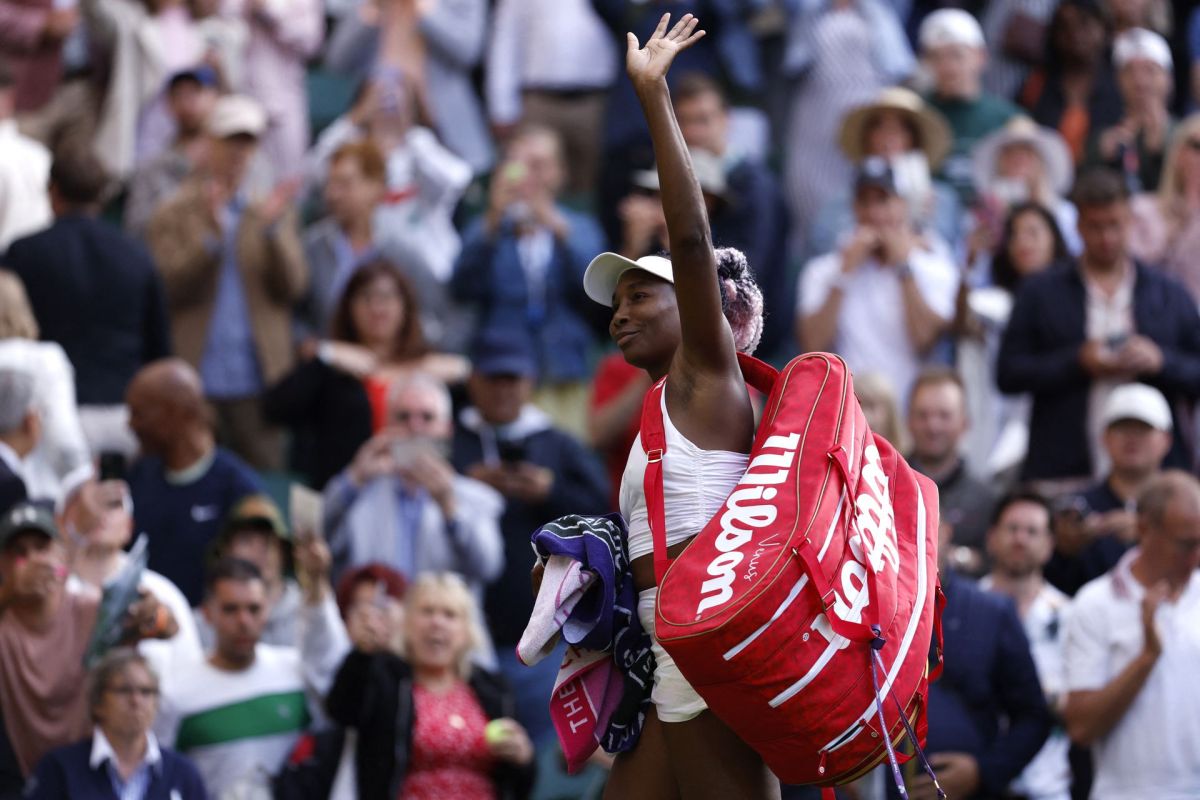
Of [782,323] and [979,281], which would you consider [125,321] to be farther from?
[979,281]

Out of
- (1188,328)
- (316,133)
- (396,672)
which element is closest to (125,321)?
(396,672)

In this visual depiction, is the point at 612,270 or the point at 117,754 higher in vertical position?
the point at 612,270

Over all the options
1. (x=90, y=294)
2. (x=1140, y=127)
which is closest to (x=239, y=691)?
(x=90, y=294)

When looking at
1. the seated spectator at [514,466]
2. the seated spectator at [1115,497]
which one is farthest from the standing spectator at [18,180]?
the seated spectator at [1115,497]

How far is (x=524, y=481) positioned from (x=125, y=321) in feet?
6.46

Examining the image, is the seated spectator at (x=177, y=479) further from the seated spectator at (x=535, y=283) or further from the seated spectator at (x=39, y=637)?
the seated spectator at (x=535, y=283)

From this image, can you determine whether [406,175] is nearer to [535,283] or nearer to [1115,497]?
[535,283]

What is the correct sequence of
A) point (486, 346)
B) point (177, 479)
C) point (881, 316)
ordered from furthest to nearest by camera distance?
1. point (881, 316)
2. point (486, 346)
3. point (177, 479)

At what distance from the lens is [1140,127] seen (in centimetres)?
1333

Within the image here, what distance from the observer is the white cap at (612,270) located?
546 cm

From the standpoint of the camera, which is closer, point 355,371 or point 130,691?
point 130,691

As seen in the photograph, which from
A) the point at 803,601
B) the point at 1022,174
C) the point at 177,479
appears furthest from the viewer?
the point at 1022,174

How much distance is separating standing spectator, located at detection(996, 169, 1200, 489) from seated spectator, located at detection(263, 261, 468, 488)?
2618 millimetres

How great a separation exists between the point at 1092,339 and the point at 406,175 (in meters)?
3.79
